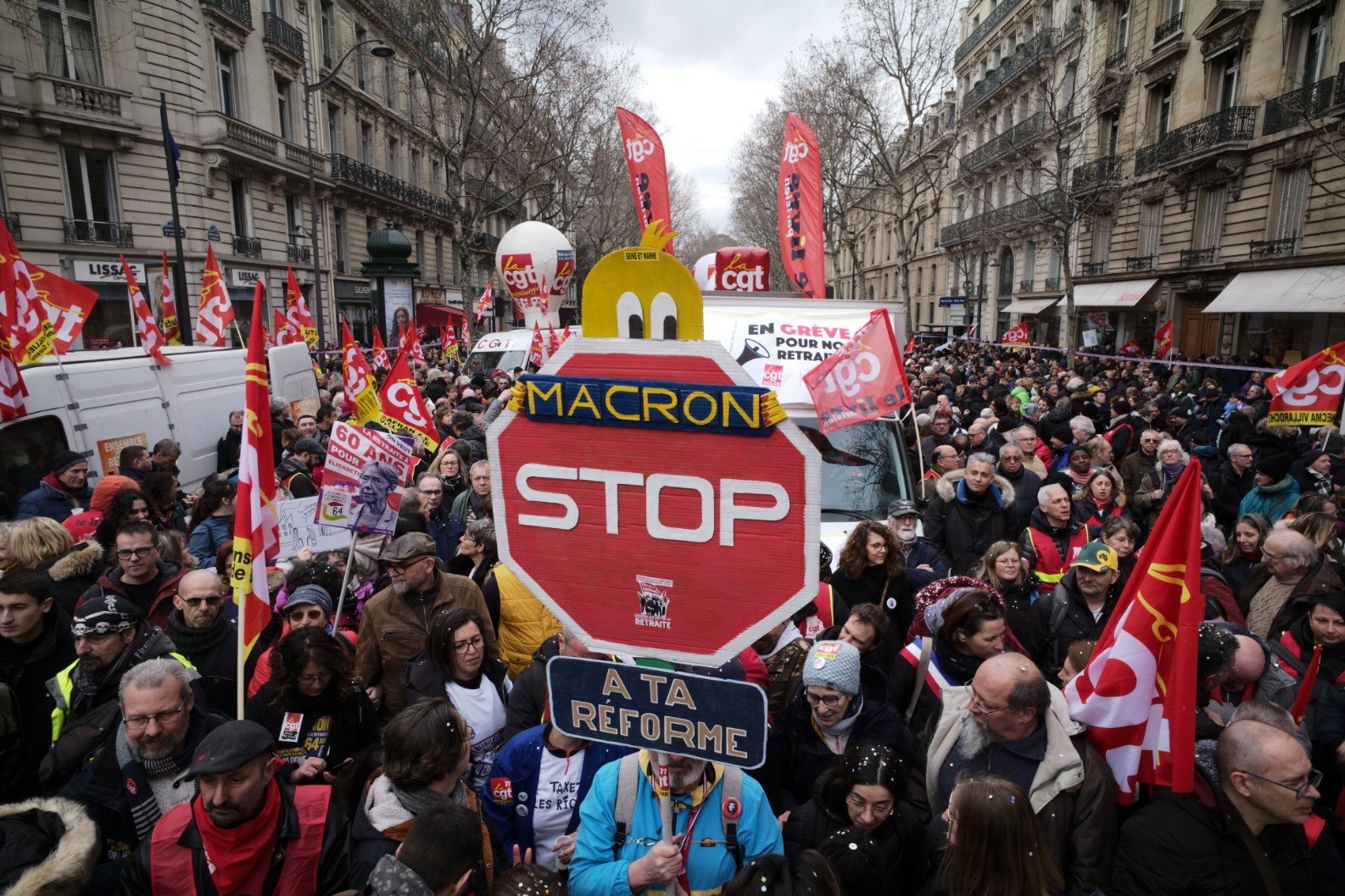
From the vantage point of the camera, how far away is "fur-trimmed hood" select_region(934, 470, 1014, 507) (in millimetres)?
6169

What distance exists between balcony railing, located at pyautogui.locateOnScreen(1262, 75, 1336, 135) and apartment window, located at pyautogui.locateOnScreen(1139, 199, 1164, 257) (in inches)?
219

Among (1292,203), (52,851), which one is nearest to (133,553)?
(52,851)

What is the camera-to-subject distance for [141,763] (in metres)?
2.72

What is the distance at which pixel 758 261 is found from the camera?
40.6 feet

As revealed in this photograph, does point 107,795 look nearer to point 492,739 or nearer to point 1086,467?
point 492,739

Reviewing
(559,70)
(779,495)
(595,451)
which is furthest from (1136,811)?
(559,70)

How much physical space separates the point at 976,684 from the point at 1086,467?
4.74 metres

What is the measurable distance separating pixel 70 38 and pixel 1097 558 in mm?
26834

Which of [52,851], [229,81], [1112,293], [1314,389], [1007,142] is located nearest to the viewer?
[52,851]

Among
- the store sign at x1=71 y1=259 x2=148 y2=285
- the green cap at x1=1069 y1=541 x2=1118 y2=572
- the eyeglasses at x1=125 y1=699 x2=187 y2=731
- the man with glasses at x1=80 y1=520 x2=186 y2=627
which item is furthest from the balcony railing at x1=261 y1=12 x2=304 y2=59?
the green cap at x1=1069 y1=541 x2=1118 y2=572

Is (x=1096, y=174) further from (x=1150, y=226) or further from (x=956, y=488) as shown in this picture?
(x=956, y=488)

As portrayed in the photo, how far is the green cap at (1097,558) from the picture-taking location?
4.11m

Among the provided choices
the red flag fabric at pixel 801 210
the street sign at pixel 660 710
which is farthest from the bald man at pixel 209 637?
the red flag fabric at pixel 801 210

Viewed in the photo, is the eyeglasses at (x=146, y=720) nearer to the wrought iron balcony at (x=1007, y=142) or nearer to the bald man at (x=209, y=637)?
the bald man at (x=209, y=637)
